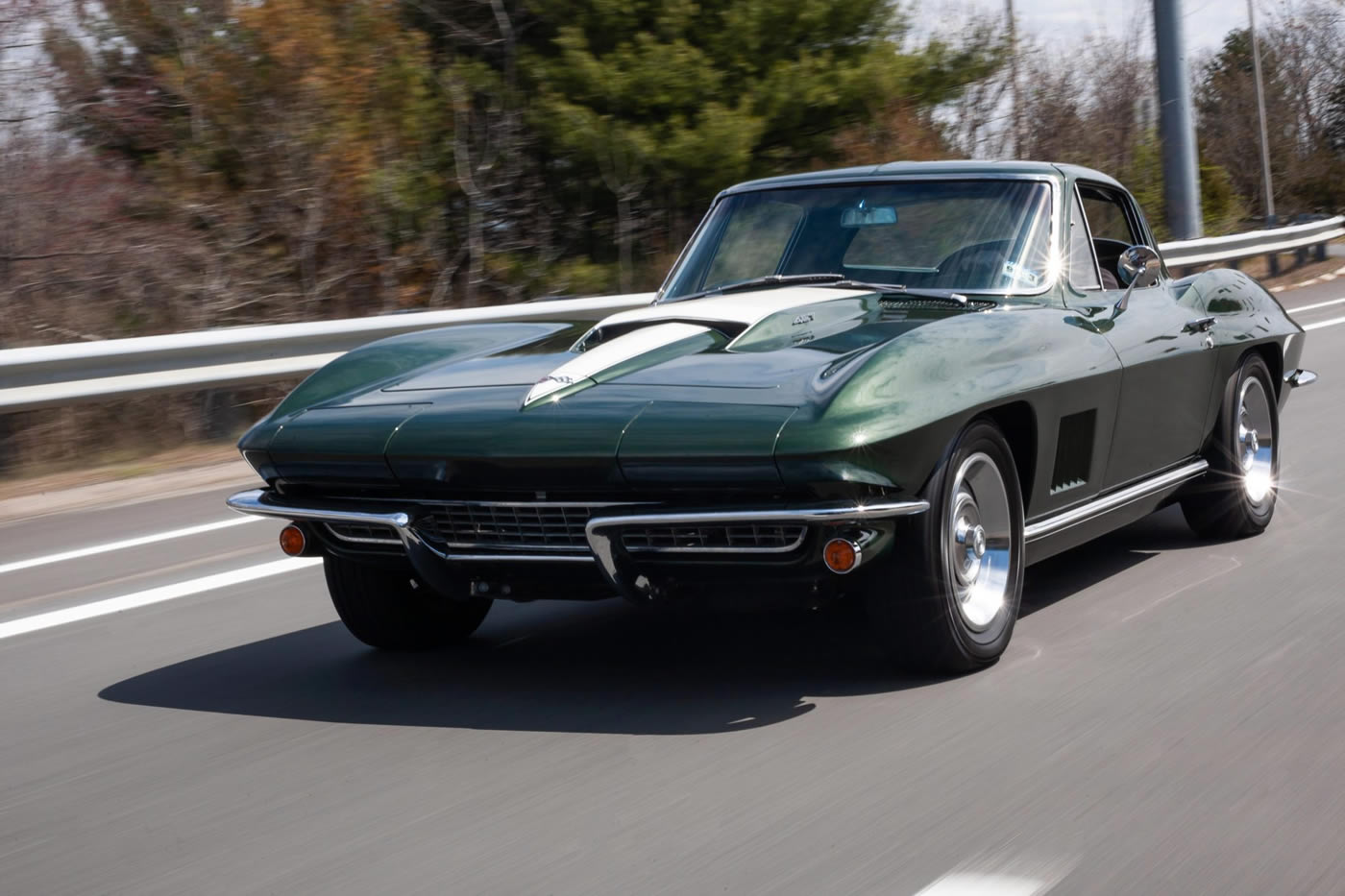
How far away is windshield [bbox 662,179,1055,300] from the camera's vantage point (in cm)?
524

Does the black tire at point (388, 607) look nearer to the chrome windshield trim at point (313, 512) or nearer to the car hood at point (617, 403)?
the chrome windshield trim at point (313, 512)

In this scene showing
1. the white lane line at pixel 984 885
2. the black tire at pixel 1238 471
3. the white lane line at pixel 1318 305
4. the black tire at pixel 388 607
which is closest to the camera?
the white lane line at pixel 984 885

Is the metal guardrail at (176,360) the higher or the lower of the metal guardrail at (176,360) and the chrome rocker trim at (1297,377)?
the higher

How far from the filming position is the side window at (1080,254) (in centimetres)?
545

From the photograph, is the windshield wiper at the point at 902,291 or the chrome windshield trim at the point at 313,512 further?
the windshield wiper at the point at 902,291

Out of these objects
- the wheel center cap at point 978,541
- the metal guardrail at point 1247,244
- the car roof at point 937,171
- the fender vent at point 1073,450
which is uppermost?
the car roof at point 937,171

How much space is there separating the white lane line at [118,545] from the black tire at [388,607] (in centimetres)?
272

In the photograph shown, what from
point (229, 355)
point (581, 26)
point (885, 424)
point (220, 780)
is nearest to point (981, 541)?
point (885, 424)

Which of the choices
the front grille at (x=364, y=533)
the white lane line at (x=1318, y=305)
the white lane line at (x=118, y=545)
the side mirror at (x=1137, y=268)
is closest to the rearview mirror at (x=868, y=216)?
the side mirror at (x=1137, y=268)

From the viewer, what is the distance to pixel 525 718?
4.28 metres

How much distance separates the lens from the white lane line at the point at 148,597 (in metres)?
5.99

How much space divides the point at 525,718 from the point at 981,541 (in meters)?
1.33

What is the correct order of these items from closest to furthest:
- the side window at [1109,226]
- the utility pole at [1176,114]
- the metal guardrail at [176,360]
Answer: the side window at [1109,226]
the metal guardrail at [176,360]
the utility pole at [1176,114]

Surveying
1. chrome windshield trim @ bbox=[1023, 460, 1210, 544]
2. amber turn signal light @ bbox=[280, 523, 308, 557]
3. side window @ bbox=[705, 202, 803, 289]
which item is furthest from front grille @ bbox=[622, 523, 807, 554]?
side window @ bbox=[705, 202, 803, 289]
